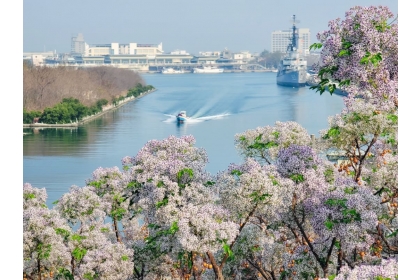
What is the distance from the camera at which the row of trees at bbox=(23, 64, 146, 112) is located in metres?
19.0

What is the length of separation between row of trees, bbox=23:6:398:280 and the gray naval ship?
103 ft

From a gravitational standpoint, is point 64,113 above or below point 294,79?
below

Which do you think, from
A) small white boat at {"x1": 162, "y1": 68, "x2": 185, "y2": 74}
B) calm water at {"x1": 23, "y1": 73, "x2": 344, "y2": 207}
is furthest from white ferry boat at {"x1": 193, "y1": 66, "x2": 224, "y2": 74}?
calm water at {"x1": 23, "y1": 73, "x2": 344, "y2": 207}

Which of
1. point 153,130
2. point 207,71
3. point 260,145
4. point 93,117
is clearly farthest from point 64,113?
point 207,71

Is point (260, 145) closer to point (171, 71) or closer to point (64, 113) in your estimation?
point (64, 113)

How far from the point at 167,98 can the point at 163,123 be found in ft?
26.6

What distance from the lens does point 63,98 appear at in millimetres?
19438

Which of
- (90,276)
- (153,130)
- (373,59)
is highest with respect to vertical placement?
(373,59)

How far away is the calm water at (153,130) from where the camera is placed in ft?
35.9

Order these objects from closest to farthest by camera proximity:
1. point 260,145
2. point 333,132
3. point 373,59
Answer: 1. point 373,59
2. point 333,132
3. point 260,145

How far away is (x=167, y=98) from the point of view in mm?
26781

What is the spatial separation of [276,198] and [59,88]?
1826 centimetres

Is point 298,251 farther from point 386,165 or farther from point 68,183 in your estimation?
point 68,183
